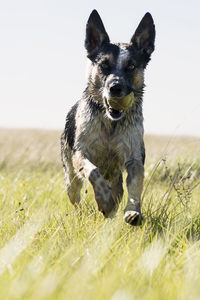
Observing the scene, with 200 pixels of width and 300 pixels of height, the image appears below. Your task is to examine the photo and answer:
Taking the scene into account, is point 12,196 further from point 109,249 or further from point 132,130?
point 109,249

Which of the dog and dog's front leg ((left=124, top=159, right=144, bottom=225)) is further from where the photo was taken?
the dog

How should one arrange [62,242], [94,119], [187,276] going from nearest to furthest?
1. [187,276]
2. [62,242]
3. [94,119]

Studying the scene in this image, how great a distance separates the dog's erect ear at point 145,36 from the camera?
5.68m

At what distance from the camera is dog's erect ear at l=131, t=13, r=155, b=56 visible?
568 cm

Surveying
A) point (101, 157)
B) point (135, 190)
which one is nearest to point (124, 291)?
point (135, 190)

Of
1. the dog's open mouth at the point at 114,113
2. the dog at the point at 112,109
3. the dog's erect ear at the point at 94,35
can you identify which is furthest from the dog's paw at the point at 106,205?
the dog's erect ear at the point at 94,35

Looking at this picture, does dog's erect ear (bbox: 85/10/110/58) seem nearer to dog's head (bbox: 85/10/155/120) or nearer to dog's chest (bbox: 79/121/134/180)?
dog's head (bbox: 85/10/155/120)

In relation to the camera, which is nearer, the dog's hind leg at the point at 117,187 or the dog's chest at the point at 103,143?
the dog's chest at the point at 103,143

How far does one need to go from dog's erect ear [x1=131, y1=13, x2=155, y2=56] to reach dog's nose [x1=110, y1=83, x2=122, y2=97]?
0.98 metres

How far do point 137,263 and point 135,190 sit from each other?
1763 millimetres

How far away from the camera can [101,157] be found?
5531 mm

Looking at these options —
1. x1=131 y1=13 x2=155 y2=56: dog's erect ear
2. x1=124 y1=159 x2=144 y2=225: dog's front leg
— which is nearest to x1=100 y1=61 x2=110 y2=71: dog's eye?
x1=131 y1=13 x2=155 y2=56: dog's erect ear

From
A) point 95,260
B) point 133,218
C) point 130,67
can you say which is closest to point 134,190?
point 133,218

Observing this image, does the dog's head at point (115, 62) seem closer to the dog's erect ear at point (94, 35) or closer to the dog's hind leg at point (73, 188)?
the dog's erect ear at point (94, 35)
